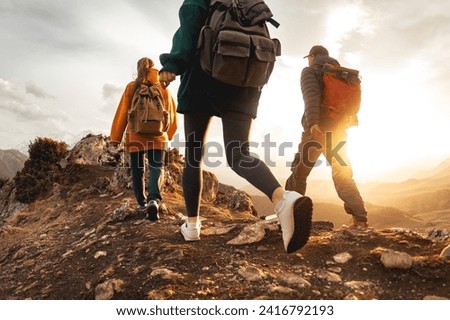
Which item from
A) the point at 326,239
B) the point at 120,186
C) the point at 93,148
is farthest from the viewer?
the point at 93,148

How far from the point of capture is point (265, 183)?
2.49m

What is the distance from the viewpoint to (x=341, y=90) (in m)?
→ 4.04

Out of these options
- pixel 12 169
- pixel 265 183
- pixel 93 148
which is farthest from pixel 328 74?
pixel 12 169

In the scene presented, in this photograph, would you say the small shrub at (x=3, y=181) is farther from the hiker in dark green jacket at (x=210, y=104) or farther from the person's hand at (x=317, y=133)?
the person's hand at (x=317, y=133)

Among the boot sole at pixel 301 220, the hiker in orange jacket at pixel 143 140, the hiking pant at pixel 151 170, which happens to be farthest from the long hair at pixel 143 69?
the boot sole at pixel 301 220

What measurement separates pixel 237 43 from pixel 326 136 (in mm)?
2216

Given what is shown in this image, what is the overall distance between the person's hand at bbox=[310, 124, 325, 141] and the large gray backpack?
1.67 metres

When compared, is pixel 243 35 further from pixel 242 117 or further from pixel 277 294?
pixel 277 294

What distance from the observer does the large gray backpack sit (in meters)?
2.38

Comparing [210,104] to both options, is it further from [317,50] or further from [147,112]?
[317,50]

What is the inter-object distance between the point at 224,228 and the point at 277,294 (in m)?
1.56

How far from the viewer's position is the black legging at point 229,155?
2529 millimetres
